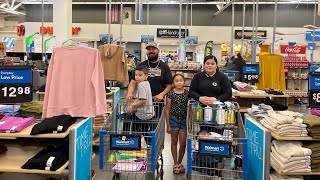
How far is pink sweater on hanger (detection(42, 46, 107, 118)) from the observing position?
13.3 ft

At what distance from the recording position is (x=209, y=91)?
16.3ft

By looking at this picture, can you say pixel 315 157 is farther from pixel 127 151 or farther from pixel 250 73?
pixel 250 73

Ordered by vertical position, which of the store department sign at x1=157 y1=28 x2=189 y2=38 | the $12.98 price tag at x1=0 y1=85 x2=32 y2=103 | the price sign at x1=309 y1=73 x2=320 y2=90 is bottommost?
the $12.98 price tag at x1=0 y1=85 x2=32 y2=103

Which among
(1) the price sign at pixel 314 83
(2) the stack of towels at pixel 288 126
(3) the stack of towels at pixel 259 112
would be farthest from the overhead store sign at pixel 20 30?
(2) the stack of towels at pixel 288 126

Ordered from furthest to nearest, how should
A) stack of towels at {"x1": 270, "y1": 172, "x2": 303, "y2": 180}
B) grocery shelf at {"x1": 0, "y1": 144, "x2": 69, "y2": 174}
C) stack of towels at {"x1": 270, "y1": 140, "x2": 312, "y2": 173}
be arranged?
stack of towels at {"x1": 270, "y1": 172, "x2": 303, "y2": 180}, stack of towels at {"x1": 270, "y1": 140, "x2": 312, "y2": 173}, grocery shelf at {"x1": 0, "y1": 144, "x2": 69, "y2": 174}

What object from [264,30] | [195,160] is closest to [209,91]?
[195,160]

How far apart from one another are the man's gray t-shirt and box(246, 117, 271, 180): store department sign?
1.31m

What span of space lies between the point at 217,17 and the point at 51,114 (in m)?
18.7

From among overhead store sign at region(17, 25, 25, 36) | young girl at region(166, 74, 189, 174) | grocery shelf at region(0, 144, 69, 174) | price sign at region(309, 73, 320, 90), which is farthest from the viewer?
overhead store sign at region(17, 25, 25, 36)

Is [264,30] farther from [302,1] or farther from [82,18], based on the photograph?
[82,18]

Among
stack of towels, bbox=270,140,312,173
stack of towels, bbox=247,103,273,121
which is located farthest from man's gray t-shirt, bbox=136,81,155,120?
stack of towels, bbox=270,140,312,173

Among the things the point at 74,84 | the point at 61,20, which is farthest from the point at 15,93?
the point at 61,20

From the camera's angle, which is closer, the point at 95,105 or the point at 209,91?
the point at 95,105

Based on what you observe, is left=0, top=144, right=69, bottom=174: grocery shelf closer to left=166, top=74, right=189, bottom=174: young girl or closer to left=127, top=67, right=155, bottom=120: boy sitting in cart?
left=127, top=67, right=155, bottom=120: boy sitting in cart
